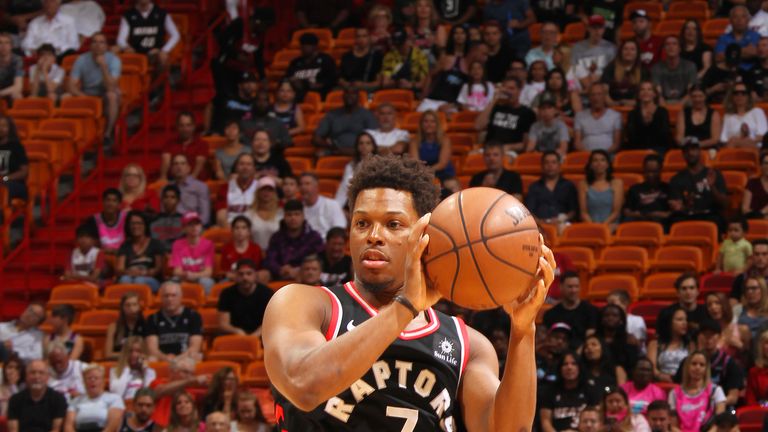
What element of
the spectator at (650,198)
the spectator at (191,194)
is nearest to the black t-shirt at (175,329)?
the spectator at (191,194)

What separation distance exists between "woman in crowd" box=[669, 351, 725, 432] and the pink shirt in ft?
15.4

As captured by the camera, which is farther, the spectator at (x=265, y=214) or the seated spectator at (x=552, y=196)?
the spectator at (x=265, y=214)

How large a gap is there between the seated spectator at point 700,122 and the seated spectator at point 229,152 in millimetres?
4467

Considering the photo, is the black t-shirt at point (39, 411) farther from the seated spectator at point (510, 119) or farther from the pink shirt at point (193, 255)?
the seated spectator at point (510, 119)

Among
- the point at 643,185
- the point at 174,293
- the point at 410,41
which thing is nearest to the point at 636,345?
the point at 643,185

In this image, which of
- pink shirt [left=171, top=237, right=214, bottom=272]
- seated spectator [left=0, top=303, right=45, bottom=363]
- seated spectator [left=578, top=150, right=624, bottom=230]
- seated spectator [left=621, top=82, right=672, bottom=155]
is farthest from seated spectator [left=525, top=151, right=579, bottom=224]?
seated spectator [left=0, top=303, right=45, bottom=363]

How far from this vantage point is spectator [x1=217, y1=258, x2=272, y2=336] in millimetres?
11539

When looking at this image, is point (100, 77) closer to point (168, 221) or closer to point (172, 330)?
point (168, 221)

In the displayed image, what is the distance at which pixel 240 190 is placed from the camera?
13.1 m

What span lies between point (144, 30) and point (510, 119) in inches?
191

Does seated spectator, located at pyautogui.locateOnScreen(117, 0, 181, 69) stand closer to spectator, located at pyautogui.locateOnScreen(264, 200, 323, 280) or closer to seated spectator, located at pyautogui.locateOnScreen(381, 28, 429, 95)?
seated spectator, located at pyautogui.locateOnScreen(381, 28, 429, 95)

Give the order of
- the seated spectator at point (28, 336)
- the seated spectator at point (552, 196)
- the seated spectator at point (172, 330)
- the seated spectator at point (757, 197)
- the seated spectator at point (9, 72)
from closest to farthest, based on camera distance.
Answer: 1. the seated spectator at point (172, 330)
2. the seated spectator at point (28, 336)
3. the seated spectator at point (757, 197)
4. the seated spectator at point (552, 196)
5. the seated spectator at point (9, 72)

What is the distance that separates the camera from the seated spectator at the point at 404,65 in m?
15.0

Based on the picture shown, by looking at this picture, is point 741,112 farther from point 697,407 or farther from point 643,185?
point 697,407
